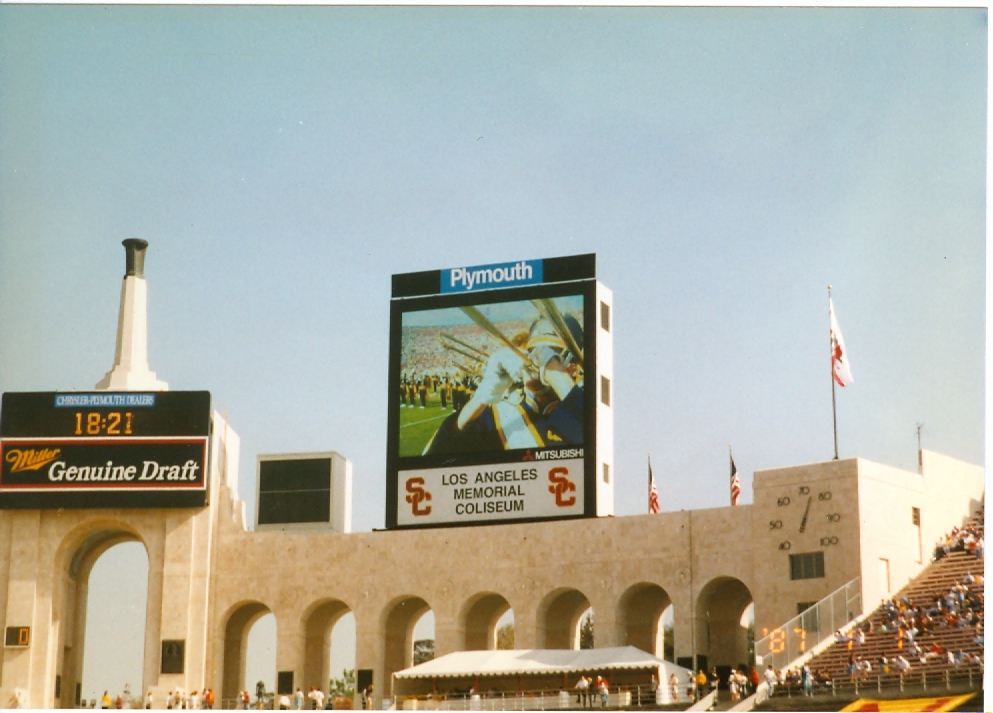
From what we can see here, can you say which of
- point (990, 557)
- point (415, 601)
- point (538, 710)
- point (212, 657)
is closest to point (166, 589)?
point (212, 657)

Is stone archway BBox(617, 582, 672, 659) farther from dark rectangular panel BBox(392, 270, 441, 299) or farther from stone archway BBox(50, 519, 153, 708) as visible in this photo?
stone archway BBox(50, 519, 153, 708)

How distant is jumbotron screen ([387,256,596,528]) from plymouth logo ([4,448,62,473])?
11.8 m

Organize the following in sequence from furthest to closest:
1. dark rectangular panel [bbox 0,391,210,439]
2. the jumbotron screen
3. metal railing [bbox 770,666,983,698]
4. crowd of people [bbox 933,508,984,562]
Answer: dark rectangular panel [bbox 0,391,210,439] < the jumbotron screen < crowd of people [bbox 933,508,984,562] < metal railing [bbox 770,666,983,698]

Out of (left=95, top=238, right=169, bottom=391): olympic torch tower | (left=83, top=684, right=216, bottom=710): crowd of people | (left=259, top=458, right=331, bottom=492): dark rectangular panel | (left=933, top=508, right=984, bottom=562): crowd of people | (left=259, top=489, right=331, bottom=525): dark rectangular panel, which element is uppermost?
(left=95, top=238, right=169, bottom=391): olympic torch tower

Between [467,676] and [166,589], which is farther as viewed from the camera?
[166,589]

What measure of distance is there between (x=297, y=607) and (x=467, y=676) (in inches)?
324

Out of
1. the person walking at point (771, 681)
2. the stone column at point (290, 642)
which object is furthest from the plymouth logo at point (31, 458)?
the person walking at point (771, 681)

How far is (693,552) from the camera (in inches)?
2242

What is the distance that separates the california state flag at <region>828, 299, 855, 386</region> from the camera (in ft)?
184

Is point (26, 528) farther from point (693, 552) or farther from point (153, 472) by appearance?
point (693, 552)

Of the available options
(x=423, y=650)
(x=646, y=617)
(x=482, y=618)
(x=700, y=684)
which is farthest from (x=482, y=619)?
(x=423, y=650)

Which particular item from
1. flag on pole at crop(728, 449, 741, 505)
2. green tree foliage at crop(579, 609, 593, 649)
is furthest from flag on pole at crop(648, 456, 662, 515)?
green tree foliage at crop(579, 609, 593, 649)

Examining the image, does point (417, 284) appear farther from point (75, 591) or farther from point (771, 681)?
point (771, 681)

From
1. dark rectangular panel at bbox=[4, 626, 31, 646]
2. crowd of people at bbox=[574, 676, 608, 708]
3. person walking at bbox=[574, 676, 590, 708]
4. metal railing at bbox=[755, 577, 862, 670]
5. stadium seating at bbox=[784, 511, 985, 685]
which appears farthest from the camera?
dark rectangular panel at bbox=[4, 626, 31, 646]
